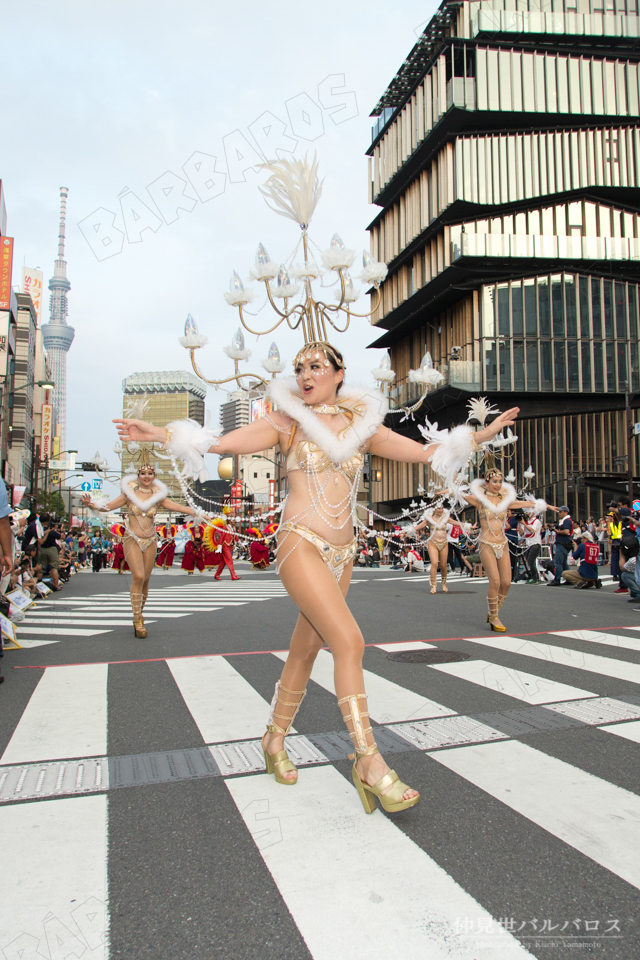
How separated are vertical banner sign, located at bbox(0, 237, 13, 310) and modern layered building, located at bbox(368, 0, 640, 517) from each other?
91.1ft

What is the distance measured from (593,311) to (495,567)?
115 feet

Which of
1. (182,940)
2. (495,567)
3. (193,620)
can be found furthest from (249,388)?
(182,940)

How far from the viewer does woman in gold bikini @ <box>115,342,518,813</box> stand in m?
3.25

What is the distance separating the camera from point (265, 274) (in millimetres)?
7027

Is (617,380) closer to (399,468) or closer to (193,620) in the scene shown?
(399,468)

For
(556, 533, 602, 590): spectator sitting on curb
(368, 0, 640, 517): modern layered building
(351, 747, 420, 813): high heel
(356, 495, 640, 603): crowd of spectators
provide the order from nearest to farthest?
(351, 747, 420, 813): high heel → (356, 495, 640, 603): crowd of spectators → (556, 533, 602, 590): spectator sitting on curb → (368, 0, 640, 517): modern layered building

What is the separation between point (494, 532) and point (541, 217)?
35838mm

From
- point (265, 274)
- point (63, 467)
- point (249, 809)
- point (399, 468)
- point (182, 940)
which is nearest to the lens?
point (182, 940)

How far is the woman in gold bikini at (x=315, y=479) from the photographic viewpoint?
325 cm

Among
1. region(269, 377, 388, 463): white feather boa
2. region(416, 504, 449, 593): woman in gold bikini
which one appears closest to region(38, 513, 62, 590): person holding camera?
region(416, 504, 449, 593): woman in gold bikini

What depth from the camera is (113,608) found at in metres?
12.8

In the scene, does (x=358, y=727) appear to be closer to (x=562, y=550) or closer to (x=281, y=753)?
(x=281, y=753)

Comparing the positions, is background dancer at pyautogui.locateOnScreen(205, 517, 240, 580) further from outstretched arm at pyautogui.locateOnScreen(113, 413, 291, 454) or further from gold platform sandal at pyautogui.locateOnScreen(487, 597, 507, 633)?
outstretched arm at pyautogui.locateOnScreen(113, 413, 291, 454)

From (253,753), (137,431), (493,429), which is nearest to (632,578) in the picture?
(493,429)
